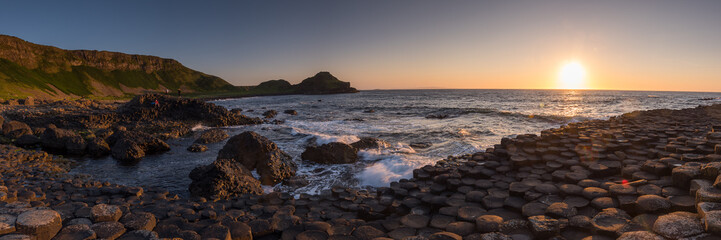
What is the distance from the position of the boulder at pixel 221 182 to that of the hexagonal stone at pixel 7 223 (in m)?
3.48

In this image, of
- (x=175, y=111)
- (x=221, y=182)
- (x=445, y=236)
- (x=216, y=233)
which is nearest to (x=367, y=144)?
(x=221, y=182)

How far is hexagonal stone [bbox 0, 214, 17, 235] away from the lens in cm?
356

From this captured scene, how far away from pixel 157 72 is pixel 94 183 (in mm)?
157104

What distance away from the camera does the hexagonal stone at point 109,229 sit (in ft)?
12.7

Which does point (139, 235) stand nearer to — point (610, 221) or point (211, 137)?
point (610, 221)

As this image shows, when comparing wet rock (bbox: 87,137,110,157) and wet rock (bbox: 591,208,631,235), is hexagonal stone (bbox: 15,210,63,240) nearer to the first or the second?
wet rock (bbox: 591,208,631,235)

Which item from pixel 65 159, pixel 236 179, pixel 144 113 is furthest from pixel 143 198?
pixel 144 113

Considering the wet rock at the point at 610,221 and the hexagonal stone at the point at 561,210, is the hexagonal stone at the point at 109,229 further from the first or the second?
the wet rock at the point at 610,221

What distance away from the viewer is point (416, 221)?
5109 millimetres

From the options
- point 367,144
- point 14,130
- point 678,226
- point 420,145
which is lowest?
point 420,145

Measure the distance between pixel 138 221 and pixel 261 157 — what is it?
18.3ft

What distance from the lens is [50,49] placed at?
90938 mm

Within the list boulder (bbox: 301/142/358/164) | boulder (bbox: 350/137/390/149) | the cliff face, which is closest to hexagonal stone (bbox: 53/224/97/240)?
boulder (bbox: 301/142/358/164)

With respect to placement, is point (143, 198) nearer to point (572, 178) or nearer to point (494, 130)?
point (572, 178)
